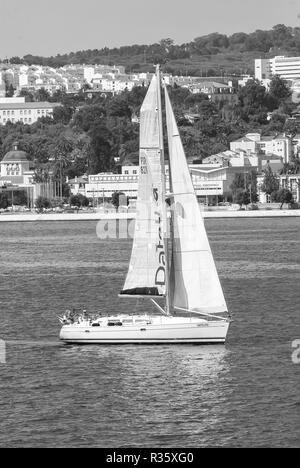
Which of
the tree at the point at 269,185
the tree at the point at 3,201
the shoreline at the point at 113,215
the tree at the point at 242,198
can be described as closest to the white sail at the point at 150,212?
the shoreline at the point at 113,215

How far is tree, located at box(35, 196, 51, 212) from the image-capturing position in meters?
176

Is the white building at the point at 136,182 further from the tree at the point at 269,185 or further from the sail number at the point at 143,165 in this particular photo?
the sail number at the point at 143,165

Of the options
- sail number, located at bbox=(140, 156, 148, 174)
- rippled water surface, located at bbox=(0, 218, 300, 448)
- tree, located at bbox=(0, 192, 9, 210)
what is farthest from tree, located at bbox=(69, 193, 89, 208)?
sail number, located at bbox=(140, 156, 148, 174)

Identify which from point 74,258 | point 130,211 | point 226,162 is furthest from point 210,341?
point 226,162

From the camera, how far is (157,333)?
38.1 metres

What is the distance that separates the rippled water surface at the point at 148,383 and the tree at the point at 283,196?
107 m

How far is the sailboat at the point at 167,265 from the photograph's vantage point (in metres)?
37.7

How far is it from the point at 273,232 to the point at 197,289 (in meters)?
75.7

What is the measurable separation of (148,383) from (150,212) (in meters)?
5.34

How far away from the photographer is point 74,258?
270ft
